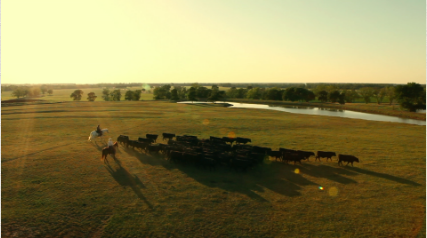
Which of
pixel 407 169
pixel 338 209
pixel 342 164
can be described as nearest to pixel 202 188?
pixel 338 209

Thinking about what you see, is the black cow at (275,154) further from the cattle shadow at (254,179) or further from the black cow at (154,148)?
the black cow at (154,148)

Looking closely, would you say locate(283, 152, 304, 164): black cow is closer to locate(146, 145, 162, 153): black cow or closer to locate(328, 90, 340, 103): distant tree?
locate(146, 145, 162, 153): black cow

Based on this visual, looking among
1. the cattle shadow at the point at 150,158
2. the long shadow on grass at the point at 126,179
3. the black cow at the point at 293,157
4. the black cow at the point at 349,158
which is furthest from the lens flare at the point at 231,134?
the long shadow on grass at the point at 126,179

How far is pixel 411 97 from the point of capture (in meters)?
66.2

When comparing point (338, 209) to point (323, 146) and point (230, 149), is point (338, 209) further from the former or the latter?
point (323, 146)

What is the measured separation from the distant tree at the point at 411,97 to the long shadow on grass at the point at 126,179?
75129mm

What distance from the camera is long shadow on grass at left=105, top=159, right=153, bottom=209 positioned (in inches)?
484

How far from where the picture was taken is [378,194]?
484 inches

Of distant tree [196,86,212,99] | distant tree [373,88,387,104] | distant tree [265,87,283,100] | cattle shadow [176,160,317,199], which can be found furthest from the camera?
distant tree [196,86,212,99]

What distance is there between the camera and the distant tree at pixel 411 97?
2561 inches

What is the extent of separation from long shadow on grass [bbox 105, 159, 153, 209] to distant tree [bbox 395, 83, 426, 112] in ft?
246

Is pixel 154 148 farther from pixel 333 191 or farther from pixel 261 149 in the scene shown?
pixel 333 191

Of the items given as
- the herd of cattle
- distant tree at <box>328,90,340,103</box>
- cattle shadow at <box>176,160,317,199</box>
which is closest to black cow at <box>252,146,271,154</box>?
the herd of cattle

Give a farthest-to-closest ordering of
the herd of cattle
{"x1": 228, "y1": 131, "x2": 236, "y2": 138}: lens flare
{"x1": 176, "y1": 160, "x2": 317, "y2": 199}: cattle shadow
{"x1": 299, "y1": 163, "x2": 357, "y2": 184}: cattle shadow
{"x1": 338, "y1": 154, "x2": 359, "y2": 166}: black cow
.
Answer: {"x1": 228, "y1": 131, "x2": 236, "y2": 138}: lens flare < {"x1": 338, "y1": 154, "x2": 359, "y2": 166}: black cow < the herd of cattle < {"x1": 299, "y1": 163, "x2": 357, "y2": 184}: cattle shadow < {"x1": 176, "y1": 160, "x2": 317, "y2": 199}: cattle shadow
